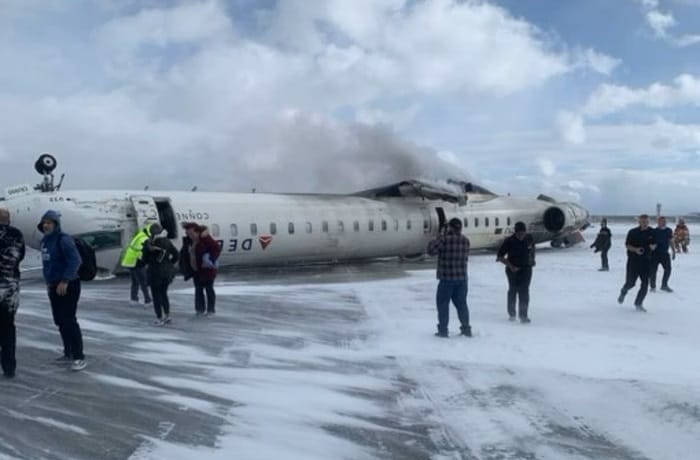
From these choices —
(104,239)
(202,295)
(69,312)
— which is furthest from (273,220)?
(69,312)

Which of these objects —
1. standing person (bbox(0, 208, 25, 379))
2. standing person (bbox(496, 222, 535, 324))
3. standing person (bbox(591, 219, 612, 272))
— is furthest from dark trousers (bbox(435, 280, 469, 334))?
standing person (bbox(591, 219, 612, 272))

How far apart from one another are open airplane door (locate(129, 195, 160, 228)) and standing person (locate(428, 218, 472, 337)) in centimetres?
1096

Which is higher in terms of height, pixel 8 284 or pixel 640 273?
pixel 8 284

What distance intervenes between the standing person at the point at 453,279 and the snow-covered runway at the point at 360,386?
305 mm

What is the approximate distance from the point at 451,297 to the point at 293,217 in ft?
39.1

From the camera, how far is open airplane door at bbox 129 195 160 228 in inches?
709

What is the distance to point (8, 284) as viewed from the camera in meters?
6.82

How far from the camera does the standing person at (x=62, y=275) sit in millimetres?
7270

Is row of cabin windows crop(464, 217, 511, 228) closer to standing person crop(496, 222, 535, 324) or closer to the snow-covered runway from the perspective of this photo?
the snow-covered runway

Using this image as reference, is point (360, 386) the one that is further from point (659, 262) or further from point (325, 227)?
point (325, 227)

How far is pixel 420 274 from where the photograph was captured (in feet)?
63.6

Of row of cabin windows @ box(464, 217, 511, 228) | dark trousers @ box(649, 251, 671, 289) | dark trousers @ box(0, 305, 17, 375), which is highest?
row of cabin windows @ box(464, 217, 511, 228)

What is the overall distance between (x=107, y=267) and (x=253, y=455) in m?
14.6

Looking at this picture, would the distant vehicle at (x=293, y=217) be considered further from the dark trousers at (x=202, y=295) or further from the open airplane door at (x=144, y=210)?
the dark trousers at (x=202, y=295)
